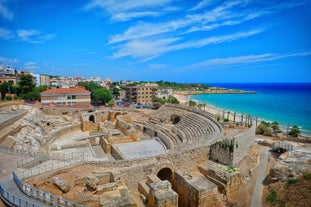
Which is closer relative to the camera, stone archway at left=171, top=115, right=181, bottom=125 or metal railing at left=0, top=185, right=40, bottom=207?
metal railing at left=0, top=185, right=40, bottom=207

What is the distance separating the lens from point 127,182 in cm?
1326

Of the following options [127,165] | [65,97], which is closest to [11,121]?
[127,165]

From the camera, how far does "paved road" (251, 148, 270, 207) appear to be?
12.0 metres

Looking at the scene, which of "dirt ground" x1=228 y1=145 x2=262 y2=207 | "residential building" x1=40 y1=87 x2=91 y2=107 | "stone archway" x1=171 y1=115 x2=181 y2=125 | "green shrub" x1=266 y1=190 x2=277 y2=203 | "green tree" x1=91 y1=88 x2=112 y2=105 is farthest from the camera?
"green tree" x1=91 y1=88 x2=112 y2=105

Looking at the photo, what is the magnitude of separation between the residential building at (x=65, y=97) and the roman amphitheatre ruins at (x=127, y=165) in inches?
539

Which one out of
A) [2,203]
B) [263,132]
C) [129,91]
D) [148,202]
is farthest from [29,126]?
[129,91]

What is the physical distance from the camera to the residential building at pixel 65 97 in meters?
43.4

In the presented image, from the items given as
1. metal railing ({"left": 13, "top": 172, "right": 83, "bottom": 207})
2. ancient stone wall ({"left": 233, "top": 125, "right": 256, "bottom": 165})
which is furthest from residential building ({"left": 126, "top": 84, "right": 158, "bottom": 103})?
metal railing ({"left": 13, "top": 172, "right": 83, "bottom": 207})

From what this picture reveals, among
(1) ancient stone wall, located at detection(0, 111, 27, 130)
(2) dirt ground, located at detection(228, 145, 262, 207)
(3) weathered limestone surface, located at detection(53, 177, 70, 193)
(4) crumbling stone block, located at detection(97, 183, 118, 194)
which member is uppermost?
(1) ancient stone wall, located at detection(0, 111, 27, 130)

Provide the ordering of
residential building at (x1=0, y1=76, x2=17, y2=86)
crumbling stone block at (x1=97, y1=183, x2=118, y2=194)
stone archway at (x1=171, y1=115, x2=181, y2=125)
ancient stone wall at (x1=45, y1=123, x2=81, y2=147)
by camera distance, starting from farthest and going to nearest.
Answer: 1. residential building at (x1=0, y1=76, x2=17, y2=86)
2. stone archway at (x1=171, y1=115, x2=181, y2=125)
3. ancient stone wall at (x1=45, y1=123, x2=81, y2=147)
4. crumbling stone block at (x1=97, y1=183, x2=118, y2=194)

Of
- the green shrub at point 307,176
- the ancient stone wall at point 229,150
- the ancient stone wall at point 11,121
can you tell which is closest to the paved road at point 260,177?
the ancient stone wall at point 229,150

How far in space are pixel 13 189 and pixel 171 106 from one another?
28.3m

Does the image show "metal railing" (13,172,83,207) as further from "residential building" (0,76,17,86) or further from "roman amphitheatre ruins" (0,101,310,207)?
"residential building" (0,76,17,86)

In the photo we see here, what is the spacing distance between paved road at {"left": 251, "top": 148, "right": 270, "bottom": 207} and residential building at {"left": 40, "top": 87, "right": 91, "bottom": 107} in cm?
3868
